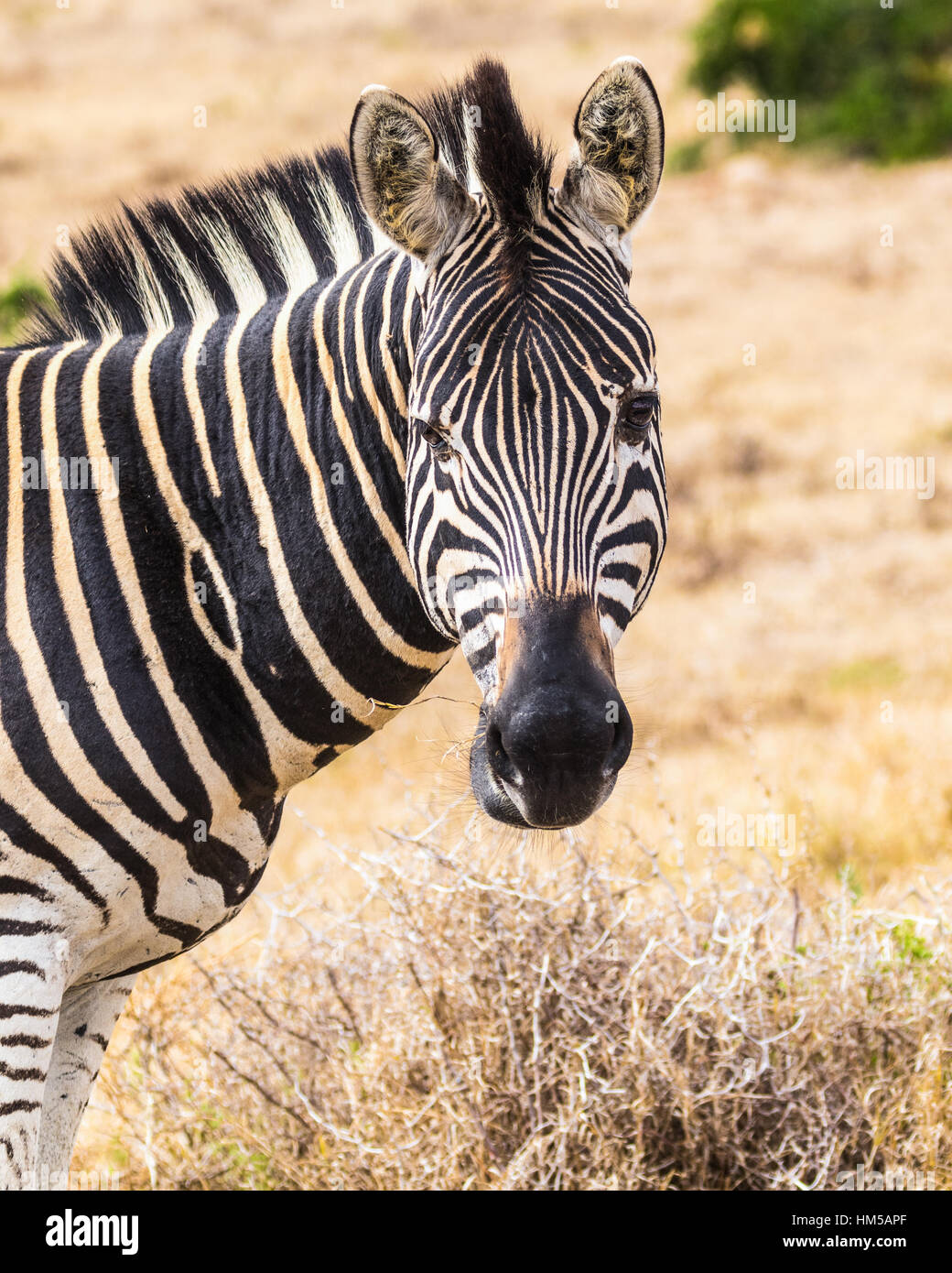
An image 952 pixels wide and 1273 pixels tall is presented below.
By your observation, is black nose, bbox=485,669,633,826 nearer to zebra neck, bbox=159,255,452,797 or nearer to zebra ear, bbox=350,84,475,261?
zebra neck, bbox=159,255,452,797

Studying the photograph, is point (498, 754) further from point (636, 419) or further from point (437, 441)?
point (636, 419)

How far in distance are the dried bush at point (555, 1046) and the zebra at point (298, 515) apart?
0.91m

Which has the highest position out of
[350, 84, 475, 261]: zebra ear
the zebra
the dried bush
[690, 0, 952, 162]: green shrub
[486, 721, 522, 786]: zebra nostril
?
[690, 0, 952, 162]: green shrub

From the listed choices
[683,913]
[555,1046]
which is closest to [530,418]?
[683,913]

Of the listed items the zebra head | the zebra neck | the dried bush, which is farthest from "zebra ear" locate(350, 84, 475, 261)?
the dried bush

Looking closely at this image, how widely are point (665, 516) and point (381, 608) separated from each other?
2.30 feet

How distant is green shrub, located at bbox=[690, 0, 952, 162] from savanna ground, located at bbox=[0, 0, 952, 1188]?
1205 centimetres

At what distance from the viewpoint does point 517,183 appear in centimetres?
290

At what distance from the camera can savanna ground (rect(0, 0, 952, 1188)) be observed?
3953 millimetres

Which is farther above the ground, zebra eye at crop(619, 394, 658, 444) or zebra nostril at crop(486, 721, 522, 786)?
zebra eye at crop(619, 394, 658, 444)

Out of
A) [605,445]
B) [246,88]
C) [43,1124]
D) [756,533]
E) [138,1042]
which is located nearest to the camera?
[605,445]

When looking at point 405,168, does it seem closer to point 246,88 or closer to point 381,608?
point 381,608
